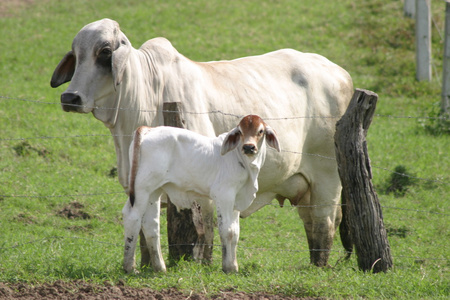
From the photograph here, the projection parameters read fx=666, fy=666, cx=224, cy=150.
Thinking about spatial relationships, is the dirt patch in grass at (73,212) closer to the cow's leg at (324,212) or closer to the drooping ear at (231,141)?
the cow's leg at (324,212)

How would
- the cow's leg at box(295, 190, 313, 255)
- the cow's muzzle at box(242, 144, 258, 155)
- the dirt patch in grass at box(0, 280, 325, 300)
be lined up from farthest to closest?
the cow's leg at box(295, 190, 313, 255)
the cow's muzzle at box(242, 144, 258, 155)
the dirt patch in grass at box(0, 280, 325, 300)

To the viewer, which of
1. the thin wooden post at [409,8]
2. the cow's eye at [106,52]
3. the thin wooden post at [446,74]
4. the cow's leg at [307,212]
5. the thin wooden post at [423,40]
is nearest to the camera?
the cow's eye at [106,52]

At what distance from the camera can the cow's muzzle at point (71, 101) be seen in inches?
210

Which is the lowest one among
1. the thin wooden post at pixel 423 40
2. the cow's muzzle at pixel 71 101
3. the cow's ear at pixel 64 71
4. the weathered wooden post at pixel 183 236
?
the weathered wooden post at pixel 183 236

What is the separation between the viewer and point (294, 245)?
7.75 metres

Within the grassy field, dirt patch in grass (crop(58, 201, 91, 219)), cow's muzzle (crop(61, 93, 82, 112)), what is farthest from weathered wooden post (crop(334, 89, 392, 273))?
dirt patch in grass (crop(58, 201, 91, 219))

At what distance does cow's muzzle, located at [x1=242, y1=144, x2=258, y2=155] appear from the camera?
16.0 feet

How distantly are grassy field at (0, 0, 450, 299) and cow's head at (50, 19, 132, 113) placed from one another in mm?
339

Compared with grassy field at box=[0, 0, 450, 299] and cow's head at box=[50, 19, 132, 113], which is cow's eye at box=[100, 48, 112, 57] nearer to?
cow's head at box=[50, 19, 132, 113]

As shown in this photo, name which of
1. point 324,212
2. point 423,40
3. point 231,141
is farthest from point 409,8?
point 231,141

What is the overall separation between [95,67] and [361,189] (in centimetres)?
246

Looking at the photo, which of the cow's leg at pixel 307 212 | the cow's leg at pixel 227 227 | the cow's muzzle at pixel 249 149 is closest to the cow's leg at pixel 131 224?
the cow's leg at pixel 227 227

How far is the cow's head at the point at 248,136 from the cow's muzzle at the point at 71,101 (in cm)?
127

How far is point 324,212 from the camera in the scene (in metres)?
6.98
